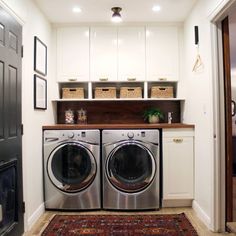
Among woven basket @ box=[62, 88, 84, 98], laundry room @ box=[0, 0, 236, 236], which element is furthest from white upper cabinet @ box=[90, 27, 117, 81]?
woven basket @ box=[62, 88, 84, 98]

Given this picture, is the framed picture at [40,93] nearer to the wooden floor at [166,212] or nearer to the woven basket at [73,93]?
the woven basket at [73,93]

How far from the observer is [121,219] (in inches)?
113

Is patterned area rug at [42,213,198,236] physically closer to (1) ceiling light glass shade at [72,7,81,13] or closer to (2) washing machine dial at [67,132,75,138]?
(2) washing machine dial at [67,132,75,138]

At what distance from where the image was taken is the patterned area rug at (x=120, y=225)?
100 inches

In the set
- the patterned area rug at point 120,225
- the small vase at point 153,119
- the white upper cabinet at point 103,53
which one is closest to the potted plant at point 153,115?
the small vase at point 153,119

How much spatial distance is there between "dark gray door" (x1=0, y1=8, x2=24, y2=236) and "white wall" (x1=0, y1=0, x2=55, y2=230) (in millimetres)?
127

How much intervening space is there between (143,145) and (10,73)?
5.43 ft

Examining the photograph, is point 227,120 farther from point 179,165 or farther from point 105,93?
point 105,93

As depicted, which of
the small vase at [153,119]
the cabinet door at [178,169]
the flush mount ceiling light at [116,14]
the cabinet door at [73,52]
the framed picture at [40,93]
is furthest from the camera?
the small vase at [153,119]

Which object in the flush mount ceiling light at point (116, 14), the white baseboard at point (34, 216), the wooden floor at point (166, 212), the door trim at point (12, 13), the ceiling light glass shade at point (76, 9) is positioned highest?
the ceiling light glass shade at point (76, 9)

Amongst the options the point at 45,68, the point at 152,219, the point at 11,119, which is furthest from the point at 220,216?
the point at 45,68

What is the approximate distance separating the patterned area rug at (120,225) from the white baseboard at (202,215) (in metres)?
0.16

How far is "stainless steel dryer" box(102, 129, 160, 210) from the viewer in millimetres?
3102

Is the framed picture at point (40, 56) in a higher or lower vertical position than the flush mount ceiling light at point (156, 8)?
lower
